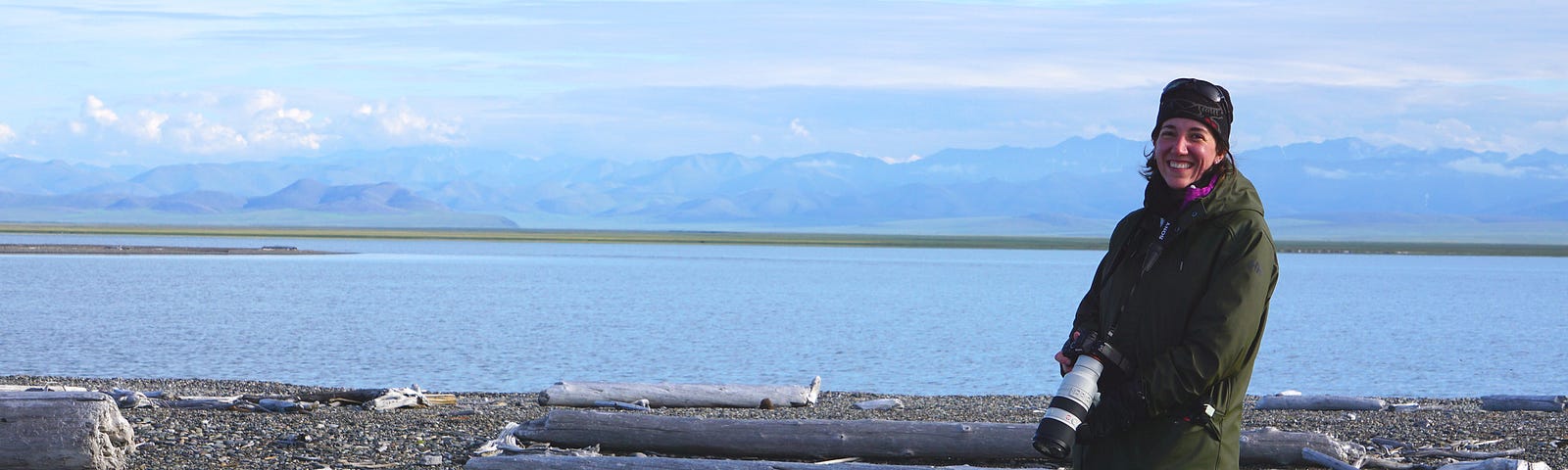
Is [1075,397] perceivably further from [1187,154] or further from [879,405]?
[879,405]

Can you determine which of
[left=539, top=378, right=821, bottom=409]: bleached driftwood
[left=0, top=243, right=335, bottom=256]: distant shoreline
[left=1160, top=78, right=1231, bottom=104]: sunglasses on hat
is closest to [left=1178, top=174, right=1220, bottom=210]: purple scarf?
[left=1160, top=78, right=1231, bottom=104]: sunglasses on hat

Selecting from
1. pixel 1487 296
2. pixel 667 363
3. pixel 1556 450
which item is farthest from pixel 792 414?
pixel 1487 296

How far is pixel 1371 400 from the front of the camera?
16672 millimetres

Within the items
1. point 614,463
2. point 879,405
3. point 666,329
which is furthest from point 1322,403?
point 666,329

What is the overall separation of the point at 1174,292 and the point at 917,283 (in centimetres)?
7240

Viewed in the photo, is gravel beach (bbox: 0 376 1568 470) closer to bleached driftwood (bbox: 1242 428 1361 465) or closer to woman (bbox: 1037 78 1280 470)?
bleached driftwood (bbox: 1242 428 1361 465)

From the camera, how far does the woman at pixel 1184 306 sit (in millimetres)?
4445

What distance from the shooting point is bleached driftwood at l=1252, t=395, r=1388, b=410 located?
53.9ft

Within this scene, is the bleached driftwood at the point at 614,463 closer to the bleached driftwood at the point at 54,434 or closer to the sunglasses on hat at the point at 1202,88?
the bleached driftwood at the point at 54,434

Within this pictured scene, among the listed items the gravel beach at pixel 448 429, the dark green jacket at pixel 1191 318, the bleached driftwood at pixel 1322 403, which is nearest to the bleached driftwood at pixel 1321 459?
the gravel beach at pixel 448 429

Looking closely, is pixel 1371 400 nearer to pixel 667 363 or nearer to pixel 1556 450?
pixel 1556 450

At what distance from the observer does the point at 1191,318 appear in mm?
4523

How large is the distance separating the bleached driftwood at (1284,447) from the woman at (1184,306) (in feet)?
21.5

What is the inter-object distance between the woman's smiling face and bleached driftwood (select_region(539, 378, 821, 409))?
11.7 meters
